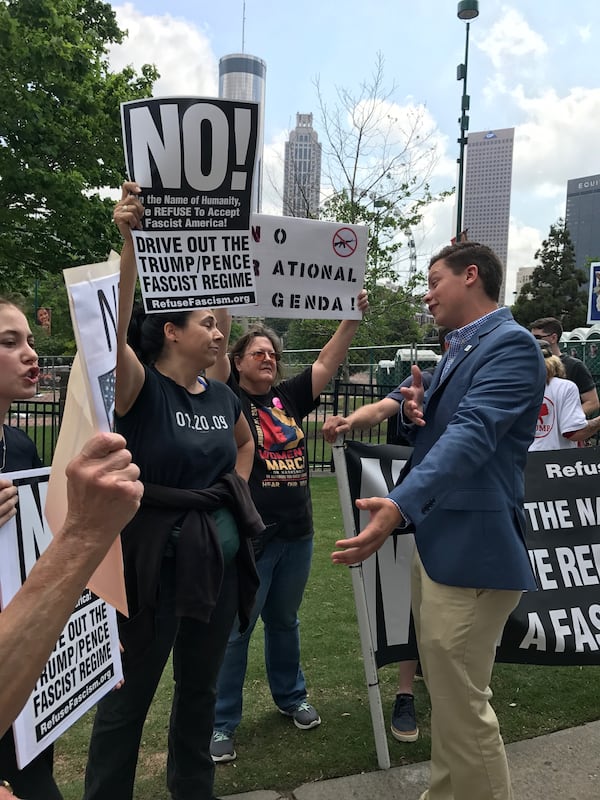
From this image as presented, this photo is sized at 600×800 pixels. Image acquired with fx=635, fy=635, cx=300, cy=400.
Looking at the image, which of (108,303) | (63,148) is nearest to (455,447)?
(108,303)

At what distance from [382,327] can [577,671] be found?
1246 centimetres

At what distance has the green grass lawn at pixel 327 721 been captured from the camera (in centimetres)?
292

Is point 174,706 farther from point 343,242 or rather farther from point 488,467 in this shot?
point 343,242

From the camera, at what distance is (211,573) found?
2266mm

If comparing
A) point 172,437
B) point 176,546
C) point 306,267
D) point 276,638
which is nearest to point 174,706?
point 176,546

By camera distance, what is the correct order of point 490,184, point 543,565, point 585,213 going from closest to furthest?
point 543,565, point 490,184, point 585,213

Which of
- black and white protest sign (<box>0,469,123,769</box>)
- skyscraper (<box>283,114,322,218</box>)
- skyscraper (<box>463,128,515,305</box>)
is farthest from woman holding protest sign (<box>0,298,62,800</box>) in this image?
skyscraper (<box>463,128,515,305</box>)

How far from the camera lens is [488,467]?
90.0 inches

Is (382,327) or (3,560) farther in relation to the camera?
(382,327)

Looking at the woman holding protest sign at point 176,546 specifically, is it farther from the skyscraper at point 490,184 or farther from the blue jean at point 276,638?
the skyscraper at point 490,184

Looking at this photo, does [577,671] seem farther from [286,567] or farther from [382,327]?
[382,327]

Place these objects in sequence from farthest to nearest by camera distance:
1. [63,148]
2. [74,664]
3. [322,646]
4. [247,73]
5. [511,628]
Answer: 1. [247,73]
2. [63,148]
3. [322,646]
4. [511,628]
5. [74,664]

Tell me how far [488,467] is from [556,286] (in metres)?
45.0

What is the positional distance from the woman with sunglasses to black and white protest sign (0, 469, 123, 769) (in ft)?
3.42
